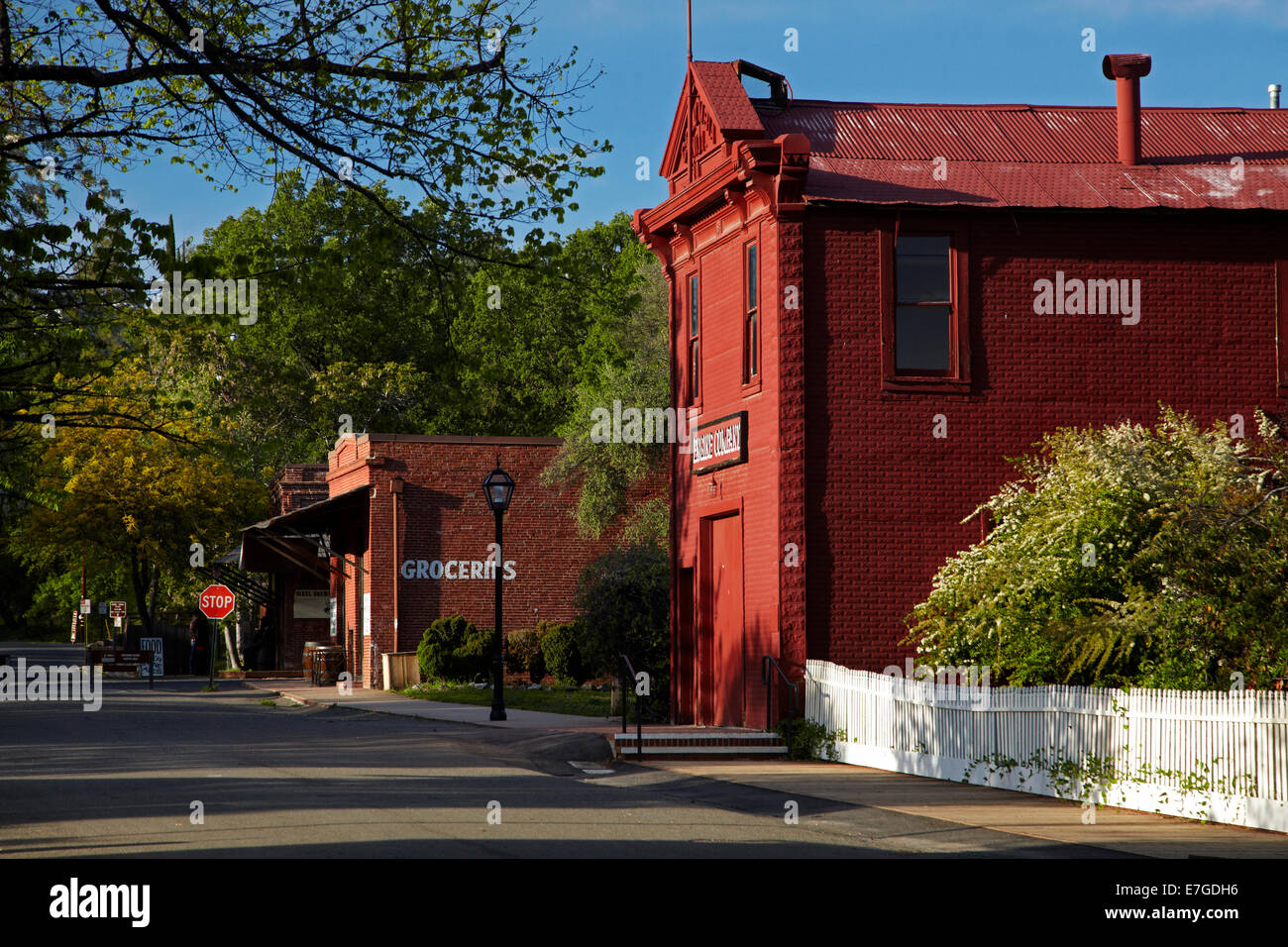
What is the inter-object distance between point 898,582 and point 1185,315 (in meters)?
5.76

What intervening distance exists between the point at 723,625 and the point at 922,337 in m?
5.41

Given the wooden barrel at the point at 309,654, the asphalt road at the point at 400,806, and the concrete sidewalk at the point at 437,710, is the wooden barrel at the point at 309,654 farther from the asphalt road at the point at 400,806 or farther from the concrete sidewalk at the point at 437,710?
the asphalt road at the point at 400,806

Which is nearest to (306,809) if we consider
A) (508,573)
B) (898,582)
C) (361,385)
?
(898,582)

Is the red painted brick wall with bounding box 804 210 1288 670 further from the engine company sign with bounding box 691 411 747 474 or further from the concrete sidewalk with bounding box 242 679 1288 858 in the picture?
the concrete sidewalk with bounding box 242 679 1288 858

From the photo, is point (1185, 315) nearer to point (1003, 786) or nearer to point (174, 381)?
point (1003, 786)

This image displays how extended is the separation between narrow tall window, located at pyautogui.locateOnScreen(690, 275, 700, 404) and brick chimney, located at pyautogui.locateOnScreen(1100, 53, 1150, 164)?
6.97 metres

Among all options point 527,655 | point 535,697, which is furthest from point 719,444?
point 527,655

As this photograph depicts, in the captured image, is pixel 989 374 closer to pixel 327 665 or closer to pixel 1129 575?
pixel 1129 575

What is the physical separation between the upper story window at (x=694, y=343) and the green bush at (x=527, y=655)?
13819 mm

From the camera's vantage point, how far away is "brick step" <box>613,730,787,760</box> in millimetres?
18469

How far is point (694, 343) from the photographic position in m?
23.3

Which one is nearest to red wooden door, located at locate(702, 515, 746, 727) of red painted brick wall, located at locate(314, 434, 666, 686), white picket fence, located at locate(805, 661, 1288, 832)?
white picket fence, located at locate(805, 661, 1288, 832)

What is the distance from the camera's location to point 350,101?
12375 millimetres

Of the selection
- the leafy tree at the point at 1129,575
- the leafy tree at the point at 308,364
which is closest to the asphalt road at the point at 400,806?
the leafy tree at the point at 1129,575
